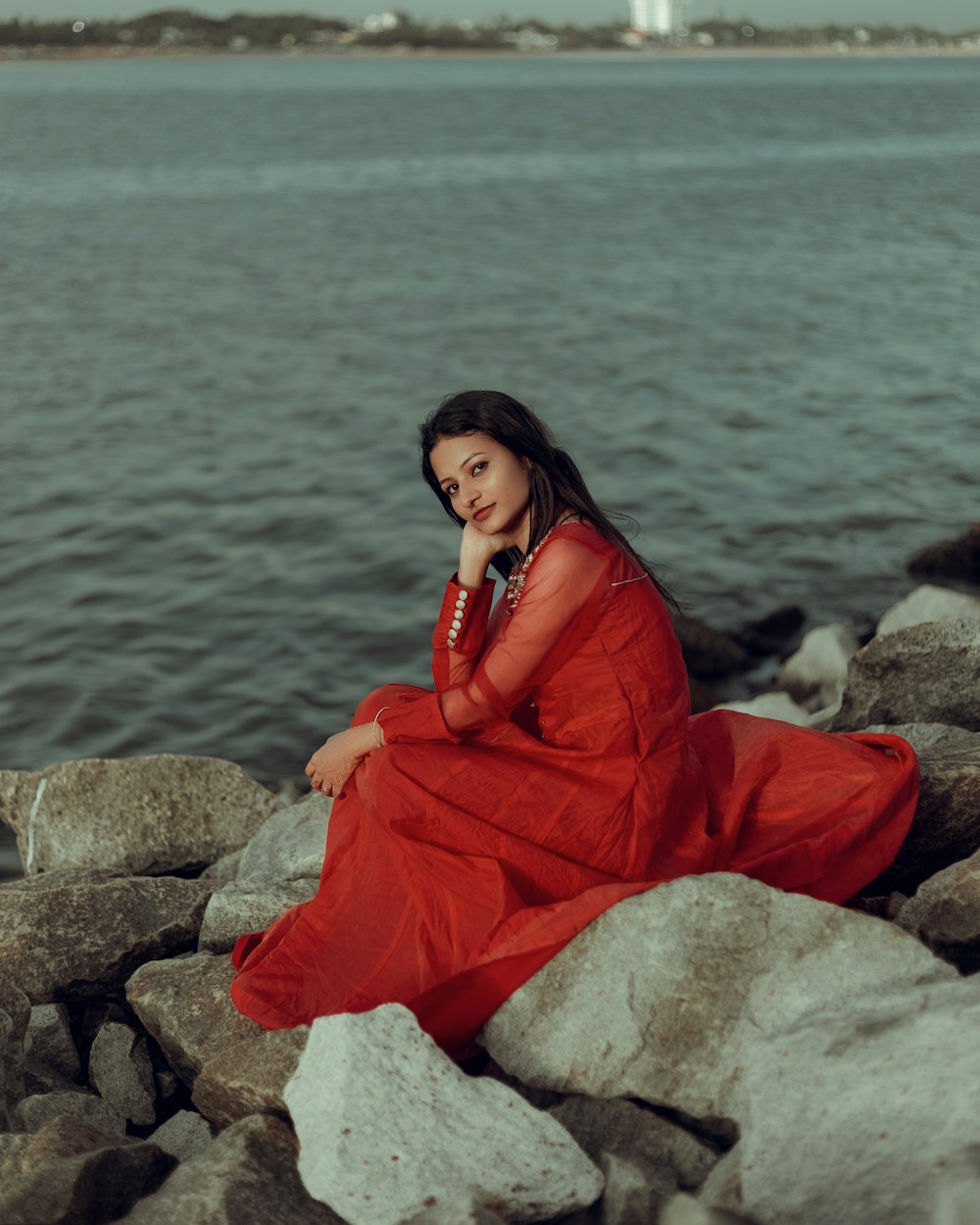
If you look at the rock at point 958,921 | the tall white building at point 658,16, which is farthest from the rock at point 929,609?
the tall white building at point 658,16

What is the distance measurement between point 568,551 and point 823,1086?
1.49 metres

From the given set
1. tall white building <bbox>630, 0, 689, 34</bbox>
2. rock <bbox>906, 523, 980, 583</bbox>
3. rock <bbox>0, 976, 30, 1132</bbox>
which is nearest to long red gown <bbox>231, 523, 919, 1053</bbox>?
rock <bbox>0, 976, 30, 1132</bbox>

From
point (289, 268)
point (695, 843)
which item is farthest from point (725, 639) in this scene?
point (289, 268)

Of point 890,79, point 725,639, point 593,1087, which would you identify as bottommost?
point 725,639

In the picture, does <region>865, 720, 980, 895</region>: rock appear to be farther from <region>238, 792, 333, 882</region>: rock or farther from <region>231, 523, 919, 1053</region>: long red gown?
<region>238, 792, 333, 882</region>: rock

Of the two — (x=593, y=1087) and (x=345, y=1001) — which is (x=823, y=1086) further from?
(x=345, y=1001)

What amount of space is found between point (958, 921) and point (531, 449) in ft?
5.47

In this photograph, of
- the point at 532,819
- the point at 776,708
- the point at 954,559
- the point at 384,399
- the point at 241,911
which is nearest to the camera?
the point at 532,819

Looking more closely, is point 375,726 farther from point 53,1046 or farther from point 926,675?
point 926,675

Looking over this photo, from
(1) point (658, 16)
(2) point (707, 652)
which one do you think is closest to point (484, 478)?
(2) point (707, 652)

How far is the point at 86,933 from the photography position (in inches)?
169

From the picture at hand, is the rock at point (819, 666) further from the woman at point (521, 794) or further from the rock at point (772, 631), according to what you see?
the woman at point (521, 794)

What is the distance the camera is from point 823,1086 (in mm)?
2648

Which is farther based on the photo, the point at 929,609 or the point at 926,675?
the point at 929,609
